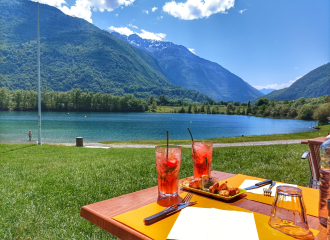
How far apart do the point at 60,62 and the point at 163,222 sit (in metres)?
179

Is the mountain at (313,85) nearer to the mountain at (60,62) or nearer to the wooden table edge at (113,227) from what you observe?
the mountain at (60,62)

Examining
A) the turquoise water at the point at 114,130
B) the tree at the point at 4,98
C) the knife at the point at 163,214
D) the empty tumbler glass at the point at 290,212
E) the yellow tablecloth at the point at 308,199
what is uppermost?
the tree at the point at 4,98

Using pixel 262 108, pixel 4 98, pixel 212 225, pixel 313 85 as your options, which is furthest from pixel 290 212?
pixel 313 85

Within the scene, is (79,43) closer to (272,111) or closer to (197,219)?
(272,111)

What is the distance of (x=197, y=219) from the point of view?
94 cm

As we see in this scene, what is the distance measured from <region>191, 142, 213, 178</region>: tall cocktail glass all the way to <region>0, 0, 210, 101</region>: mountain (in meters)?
125

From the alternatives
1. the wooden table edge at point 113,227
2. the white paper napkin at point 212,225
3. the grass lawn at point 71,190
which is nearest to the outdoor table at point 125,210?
the wooden table edge at point 113,227

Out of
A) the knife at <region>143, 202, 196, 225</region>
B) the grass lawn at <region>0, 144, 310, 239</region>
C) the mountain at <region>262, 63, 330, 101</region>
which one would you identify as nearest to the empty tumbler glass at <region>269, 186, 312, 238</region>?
the knife at <region>143, 202, 196, 225</region>

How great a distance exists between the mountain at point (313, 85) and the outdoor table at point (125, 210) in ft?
365

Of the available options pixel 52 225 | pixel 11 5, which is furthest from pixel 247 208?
pixel 11 5

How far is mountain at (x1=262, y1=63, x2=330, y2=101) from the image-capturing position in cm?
9988

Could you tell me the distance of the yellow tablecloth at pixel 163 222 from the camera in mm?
847

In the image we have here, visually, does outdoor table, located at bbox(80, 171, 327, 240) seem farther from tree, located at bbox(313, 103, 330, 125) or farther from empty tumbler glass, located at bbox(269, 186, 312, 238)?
tree, located at bbox(313, 103, 330, 125)

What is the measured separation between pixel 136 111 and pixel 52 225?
326 feet
